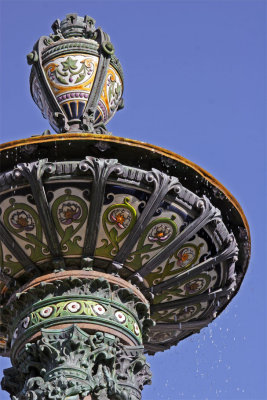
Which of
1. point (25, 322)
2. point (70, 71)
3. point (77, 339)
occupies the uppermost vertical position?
point (70, 71)

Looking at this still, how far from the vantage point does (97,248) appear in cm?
1267

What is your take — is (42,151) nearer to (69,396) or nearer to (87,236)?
(87,236)

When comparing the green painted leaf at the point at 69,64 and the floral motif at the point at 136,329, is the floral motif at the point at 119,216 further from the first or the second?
the green painted leaf at the point at 69,64

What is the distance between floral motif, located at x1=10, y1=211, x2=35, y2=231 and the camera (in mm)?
12656

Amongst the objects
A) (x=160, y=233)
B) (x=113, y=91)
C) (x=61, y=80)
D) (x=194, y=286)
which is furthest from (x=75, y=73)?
(x=194, y=286)

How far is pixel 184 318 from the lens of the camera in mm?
14266

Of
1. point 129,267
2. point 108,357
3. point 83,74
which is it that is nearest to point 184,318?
point 129,267

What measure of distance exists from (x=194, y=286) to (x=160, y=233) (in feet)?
3.80

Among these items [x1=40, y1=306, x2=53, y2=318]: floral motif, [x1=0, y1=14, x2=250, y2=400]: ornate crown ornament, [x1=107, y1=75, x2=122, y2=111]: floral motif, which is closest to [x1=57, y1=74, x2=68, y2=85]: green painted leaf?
[x1=107, y1=75, x2=122, y2=111]: floral motif

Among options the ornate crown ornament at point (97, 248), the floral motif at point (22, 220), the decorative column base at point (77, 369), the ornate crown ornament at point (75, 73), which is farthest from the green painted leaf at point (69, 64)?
the decorative column base at point (77, 369)

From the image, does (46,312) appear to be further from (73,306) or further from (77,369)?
(77,369)

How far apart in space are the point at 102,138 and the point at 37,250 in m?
1.52

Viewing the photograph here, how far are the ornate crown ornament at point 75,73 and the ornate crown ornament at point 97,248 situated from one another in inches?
86.8

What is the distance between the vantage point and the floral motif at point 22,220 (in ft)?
41.5
